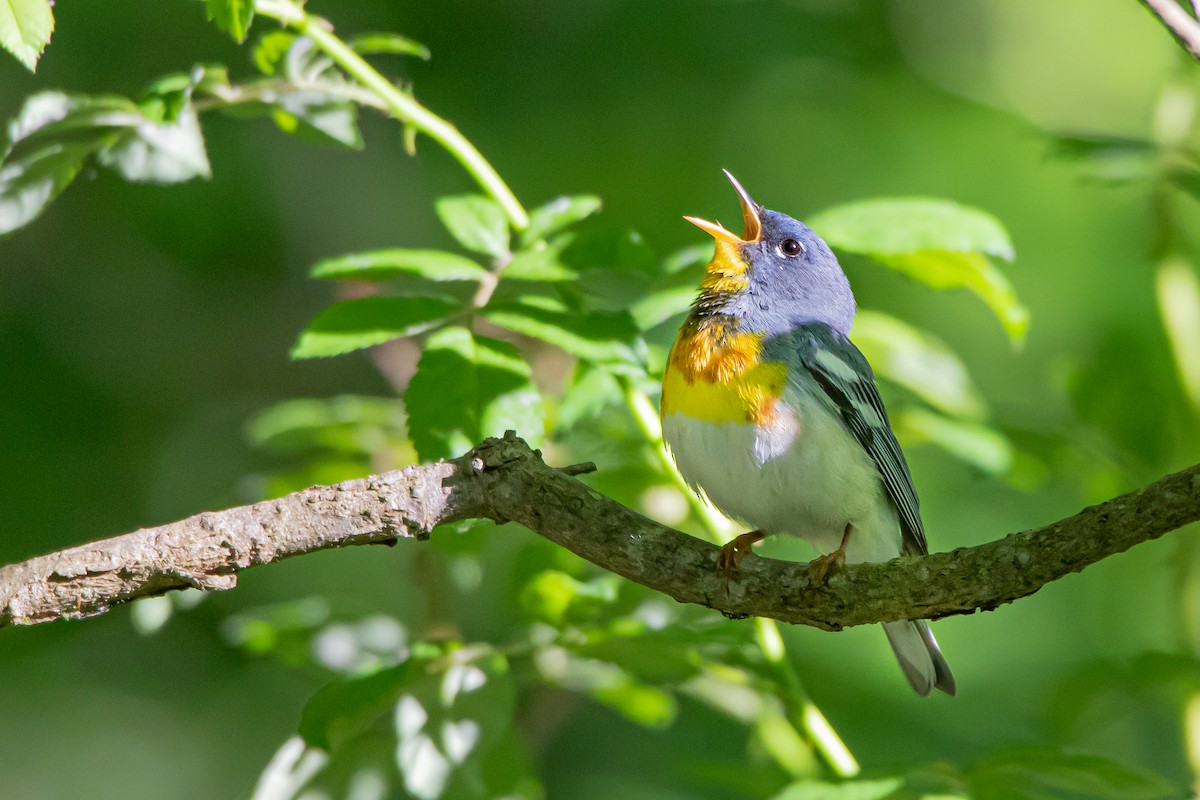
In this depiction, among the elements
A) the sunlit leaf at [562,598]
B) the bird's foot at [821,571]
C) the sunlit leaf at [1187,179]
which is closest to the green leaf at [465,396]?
the sunlit leaf at [562,598]

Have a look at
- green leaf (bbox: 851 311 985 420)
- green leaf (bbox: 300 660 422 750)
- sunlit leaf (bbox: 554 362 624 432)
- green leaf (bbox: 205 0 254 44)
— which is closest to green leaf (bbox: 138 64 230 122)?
green leaf (bbox: 205 0 254 44)

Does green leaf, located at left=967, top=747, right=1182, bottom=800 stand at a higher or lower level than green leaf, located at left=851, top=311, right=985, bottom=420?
lower

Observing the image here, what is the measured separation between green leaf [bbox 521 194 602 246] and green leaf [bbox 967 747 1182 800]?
170 centimetres

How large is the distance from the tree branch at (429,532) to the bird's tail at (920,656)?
1.20 m

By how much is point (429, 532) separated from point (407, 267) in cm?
76

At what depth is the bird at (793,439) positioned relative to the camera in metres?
3.28

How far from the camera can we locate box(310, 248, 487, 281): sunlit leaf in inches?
113

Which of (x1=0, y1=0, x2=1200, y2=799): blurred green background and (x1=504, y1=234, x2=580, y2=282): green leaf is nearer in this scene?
(x1=504, y1=234, x2=580, y2=282): green leaf

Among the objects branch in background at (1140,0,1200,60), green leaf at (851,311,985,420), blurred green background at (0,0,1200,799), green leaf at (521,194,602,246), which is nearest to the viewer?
branch in background at (1140,0,1200,60)

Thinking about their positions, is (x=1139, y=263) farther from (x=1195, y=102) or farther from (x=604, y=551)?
(x=604, y=551)

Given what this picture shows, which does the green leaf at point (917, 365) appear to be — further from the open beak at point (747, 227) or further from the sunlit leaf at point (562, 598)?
the sunlit leaf at point (562, 598)

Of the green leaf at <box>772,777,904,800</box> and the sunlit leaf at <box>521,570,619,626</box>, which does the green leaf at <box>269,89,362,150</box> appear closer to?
the sunlit leaf at <box>521,570,619,626</box>

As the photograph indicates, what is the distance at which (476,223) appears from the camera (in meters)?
3.05

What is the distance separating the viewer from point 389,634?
352cm
